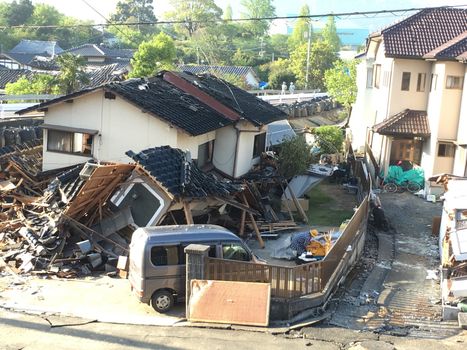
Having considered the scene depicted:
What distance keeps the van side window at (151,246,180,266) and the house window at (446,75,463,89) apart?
1953cm

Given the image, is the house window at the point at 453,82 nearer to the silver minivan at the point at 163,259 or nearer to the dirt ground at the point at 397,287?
the dirt ground at the point at 397,287

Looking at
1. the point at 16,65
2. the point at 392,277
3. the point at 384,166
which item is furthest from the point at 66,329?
the point at 16,65

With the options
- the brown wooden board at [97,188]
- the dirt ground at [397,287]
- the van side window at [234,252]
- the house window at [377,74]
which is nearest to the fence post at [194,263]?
the van side window at [234,252]

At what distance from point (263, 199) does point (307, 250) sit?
17.8ft

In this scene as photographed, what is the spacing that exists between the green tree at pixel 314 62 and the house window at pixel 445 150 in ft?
157

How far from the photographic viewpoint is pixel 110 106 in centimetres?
2133

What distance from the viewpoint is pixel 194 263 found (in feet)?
42.4

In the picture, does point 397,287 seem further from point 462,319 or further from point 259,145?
point 259,145

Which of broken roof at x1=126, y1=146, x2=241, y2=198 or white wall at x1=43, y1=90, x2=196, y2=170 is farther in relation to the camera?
white wall at x1=43, y1=90, x2=196, y2=170

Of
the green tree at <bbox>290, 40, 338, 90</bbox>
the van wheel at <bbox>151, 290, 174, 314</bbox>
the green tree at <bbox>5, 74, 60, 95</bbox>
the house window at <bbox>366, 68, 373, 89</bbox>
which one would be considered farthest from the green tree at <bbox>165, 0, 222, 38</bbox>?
the van wheel at <bbox>151, 290, 174, 314</bbox>

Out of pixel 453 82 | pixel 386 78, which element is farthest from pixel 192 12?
pixel 453 82

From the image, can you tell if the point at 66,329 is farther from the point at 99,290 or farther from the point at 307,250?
the point at 307,250

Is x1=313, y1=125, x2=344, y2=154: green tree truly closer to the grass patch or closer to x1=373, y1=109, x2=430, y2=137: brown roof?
x1=373, y1=109, x2=430, y2=137: brown roof

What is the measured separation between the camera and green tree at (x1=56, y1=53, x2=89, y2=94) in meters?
39.2
